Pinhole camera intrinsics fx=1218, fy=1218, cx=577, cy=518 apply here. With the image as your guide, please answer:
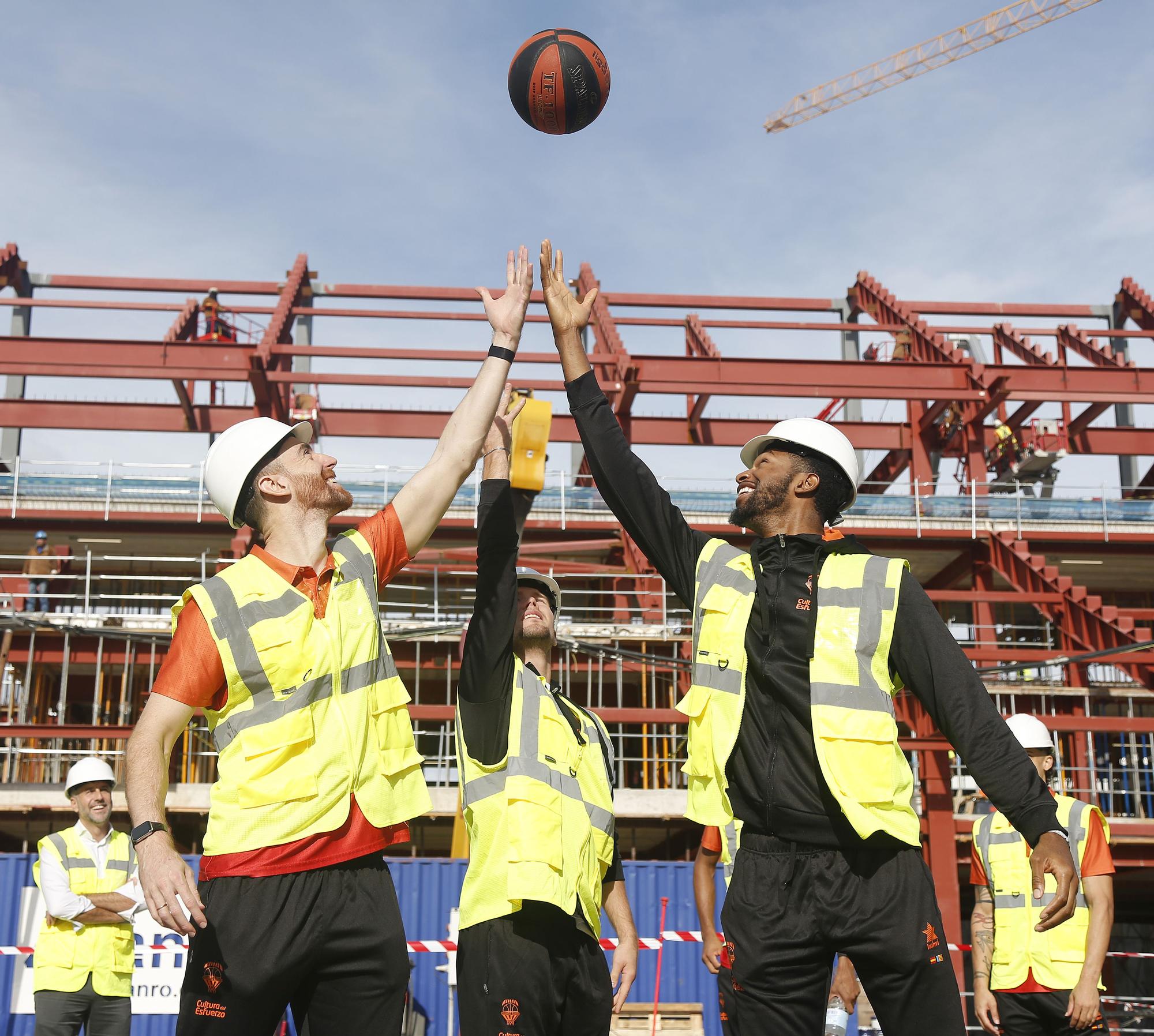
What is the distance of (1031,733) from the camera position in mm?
7250

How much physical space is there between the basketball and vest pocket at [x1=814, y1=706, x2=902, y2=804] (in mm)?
3313

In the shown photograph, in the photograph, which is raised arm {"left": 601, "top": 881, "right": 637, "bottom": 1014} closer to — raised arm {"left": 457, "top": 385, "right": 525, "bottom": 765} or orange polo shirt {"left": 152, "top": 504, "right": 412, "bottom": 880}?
raised arm {"left": 457, "top": 385, "right": 525, "bottom": 765}

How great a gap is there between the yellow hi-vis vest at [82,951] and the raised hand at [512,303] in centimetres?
521

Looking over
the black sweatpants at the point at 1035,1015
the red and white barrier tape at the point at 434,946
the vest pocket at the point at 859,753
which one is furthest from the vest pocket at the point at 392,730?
the red and white barrier tape at the point at 434,946

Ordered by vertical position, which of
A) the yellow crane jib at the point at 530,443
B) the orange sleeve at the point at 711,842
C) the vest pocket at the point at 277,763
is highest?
the yellow crane jib at the point at 530,443

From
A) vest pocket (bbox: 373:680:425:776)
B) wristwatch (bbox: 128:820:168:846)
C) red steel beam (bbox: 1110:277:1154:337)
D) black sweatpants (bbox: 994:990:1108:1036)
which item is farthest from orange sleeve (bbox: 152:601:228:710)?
red steel beam (bbox: 1110:277:1154:337)

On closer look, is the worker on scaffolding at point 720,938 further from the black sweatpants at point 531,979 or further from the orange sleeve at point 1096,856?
the orange sleeve at point 1096,856

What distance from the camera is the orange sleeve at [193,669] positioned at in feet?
11.0

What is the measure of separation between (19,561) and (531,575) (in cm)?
2320

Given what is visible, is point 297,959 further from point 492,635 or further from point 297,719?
point 492,635

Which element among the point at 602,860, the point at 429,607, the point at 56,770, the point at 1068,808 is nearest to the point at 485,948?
the point at 602,860

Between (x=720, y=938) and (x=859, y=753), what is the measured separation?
1.46m

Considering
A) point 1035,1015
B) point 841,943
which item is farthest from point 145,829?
point 1035,1015

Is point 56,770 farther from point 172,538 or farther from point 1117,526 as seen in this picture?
point 1117,526
